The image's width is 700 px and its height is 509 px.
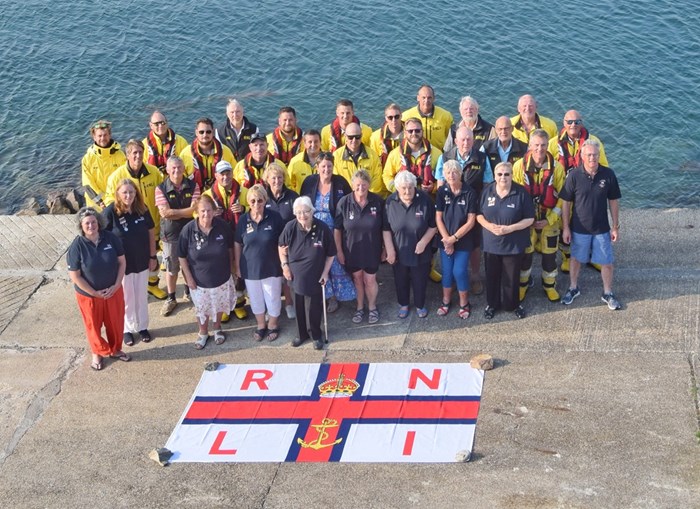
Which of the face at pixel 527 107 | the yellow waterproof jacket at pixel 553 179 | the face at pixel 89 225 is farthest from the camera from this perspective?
the face at pixel 527 107

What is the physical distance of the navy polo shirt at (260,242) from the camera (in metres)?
10.5

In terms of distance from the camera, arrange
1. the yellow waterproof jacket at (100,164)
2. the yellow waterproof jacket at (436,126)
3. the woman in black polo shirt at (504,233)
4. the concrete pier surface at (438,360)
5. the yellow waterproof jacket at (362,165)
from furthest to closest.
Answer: the yellow waterproof jacket at (436,126) → the yellow waterproof jacket at (100,164) → the yellow waterproof jacket at (362,165) → the woman in black polo shirt at (504,233) → the concrete pier surface at (438,360)

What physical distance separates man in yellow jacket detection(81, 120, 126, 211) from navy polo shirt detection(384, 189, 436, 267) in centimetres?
353

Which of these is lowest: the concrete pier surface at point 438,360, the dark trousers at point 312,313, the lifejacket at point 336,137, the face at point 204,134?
the concrete pier surface at point 438,360

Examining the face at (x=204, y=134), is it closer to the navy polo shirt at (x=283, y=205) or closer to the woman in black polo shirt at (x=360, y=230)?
the navy polo shirt at (x=283, y=205)

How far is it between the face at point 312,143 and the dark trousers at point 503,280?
236 centimetres

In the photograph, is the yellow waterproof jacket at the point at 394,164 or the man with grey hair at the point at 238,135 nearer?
the yellow waterproof jacket at the point at 394,164

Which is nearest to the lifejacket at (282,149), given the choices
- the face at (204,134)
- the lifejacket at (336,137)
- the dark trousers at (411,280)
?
the lifejacket at (336,137)

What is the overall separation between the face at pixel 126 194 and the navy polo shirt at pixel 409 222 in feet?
9.16

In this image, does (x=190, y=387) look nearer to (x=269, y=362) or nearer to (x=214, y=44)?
(x=269, y=362)

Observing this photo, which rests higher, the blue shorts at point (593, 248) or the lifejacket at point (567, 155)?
the lifejacket at point (567, 155)

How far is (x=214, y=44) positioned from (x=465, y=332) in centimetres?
1554

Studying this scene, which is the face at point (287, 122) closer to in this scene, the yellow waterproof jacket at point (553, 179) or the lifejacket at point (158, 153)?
the lifejacket at point (158, 153)

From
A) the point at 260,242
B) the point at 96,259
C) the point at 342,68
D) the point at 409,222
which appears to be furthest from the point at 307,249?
the point at 342,68
